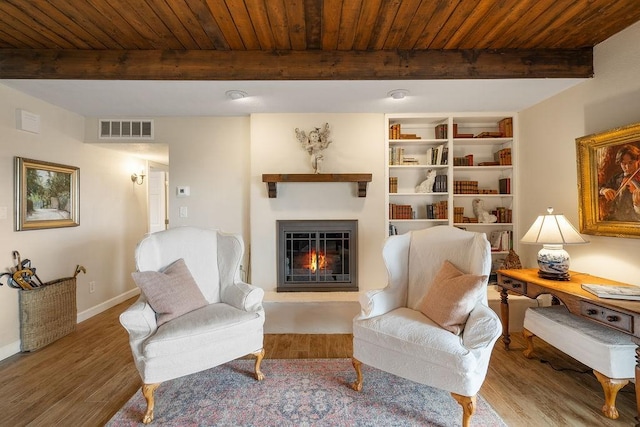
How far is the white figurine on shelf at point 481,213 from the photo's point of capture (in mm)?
3244

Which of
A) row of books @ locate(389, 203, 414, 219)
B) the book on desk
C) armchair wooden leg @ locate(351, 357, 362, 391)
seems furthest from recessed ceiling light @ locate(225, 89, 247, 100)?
the book on desk

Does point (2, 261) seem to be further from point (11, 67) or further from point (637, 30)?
point (637, 30)

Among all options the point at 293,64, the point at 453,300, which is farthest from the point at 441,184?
the point at 293,64

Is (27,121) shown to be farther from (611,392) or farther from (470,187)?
(611,392)

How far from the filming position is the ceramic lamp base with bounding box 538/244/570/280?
2.22m

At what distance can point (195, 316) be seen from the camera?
74.4 inches

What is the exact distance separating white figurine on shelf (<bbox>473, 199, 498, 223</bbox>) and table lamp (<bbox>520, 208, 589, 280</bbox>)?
90cm

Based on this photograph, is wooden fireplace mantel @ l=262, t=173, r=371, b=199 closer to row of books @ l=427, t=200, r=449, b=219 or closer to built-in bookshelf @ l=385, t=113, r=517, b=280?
built-in bookshelf @ l=385, t=113, r=517, b=280

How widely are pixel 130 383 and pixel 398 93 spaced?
10.2 feet

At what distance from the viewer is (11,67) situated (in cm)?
224

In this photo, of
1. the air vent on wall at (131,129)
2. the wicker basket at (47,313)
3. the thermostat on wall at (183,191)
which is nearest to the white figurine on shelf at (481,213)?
the thermostat on wall at (183,191)

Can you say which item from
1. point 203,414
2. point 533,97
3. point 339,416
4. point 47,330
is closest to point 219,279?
point 203,414

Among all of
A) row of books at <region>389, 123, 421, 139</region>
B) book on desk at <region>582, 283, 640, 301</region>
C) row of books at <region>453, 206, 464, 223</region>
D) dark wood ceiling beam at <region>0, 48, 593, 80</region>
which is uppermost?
dark wood ceiling beam at <region>0, 48, 593, 80</region>

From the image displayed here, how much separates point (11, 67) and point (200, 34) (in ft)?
5.12
